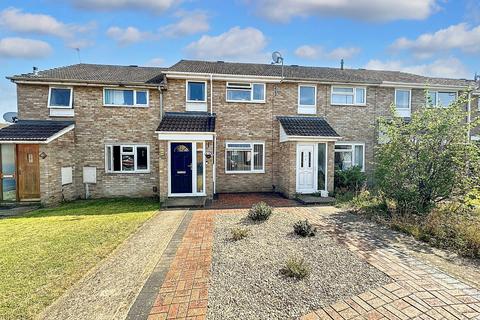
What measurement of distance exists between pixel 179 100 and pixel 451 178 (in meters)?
11.9

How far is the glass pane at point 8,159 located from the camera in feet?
39.0

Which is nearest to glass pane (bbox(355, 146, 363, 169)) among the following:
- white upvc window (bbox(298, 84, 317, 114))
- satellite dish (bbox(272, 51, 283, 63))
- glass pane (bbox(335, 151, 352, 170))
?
glass pane (bbox(335, 151, 352, 170))

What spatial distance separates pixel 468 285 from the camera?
434 cm

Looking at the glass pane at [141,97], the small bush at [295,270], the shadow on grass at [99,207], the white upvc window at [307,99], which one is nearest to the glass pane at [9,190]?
the shadow on grass at [99,207]

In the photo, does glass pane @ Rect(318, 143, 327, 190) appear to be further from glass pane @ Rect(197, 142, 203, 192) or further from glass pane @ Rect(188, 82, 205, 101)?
glass pane @ Rect(188, 82, 205, 101)

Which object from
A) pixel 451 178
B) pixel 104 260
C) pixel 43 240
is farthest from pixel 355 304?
pixel 43 240

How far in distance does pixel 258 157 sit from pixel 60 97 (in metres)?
10.6

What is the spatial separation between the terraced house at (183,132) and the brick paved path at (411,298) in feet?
25.5

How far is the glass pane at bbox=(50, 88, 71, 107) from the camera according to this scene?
12771 mm

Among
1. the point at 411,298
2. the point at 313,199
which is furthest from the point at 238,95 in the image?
the point at 411,298

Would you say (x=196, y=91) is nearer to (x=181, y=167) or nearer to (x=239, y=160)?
(x=181, y=167)

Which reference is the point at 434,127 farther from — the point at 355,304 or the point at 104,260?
the point at 104,260

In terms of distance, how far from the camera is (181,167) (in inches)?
487

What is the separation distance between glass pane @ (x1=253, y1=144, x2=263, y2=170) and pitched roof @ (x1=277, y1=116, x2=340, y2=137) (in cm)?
183
